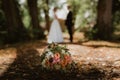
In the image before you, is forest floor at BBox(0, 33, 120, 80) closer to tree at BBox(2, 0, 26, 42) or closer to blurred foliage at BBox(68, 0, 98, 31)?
tree at BBox(2, 0, 26, 42)

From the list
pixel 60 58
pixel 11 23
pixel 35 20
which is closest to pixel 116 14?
pixel 35 20

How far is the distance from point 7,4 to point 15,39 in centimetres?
214

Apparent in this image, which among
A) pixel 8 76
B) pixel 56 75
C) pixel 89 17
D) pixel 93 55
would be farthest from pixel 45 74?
pixel 89 17

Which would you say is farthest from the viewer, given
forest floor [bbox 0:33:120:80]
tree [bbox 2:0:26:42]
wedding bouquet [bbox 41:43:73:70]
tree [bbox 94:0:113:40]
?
tree [bbox 2:0:26:42]

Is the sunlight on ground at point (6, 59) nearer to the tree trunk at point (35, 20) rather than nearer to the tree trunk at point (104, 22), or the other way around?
the tree trunk at point (104, 22)

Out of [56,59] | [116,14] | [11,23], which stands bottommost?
[56,59]

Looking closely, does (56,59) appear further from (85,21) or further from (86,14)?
(86,14)

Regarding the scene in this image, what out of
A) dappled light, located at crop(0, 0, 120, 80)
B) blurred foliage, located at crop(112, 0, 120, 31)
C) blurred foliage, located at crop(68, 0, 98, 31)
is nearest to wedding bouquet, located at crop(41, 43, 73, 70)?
dappled light, located at crop(0, 0, 120, 80)

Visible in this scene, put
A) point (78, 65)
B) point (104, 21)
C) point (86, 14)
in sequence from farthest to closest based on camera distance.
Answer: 1. point (86, 14)
2. point (104, 21)
3. point (78, 65)

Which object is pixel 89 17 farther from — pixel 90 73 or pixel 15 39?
pixel 90 73

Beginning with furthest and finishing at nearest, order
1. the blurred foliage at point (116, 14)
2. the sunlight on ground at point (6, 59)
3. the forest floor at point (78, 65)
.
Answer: the blurred foliage at point (116, 14) < the sunlight on ground at point (6, 59) < the forest floor at point (78, 65)

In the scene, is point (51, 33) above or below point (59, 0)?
below

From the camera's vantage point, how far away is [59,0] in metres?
44.0

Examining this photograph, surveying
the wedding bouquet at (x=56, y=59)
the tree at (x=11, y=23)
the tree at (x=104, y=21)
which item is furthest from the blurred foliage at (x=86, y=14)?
the wedding bouquet at (x=56, y=59)
